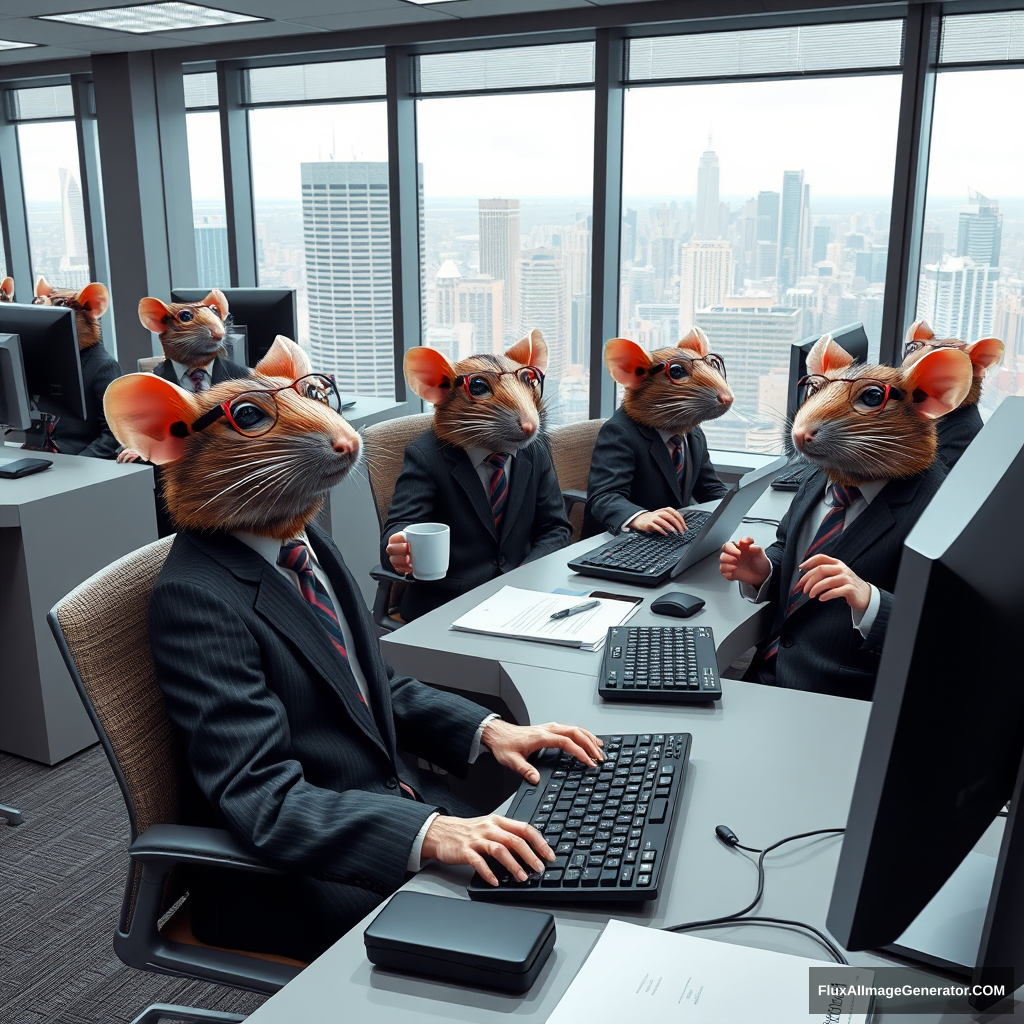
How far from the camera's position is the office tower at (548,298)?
4879 millimetres

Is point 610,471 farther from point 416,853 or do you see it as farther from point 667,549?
point 416,853


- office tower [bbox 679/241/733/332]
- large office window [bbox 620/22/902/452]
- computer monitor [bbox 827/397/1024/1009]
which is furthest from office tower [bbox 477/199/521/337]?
computer monitor [bbox 827/397/1024/1009]

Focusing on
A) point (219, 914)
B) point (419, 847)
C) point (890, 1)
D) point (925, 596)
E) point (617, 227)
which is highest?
point (890, 1)

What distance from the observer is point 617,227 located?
4727 mm

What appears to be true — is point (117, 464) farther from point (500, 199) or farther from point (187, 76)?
point (187, 76)

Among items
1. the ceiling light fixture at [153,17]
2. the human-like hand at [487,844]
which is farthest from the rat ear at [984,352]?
the ceiling light fixture at [153,17]

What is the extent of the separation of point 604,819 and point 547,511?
1661 mm

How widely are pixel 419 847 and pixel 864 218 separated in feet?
12.6

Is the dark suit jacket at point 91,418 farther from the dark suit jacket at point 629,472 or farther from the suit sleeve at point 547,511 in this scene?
the dark suit jacket at point 629,472

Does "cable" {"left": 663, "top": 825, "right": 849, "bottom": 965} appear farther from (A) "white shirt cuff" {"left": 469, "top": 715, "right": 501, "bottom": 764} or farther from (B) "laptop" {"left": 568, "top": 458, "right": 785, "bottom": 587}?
(B) "laptop" {"left": 568, "top": 458, "right": 785, "bottom": 587}

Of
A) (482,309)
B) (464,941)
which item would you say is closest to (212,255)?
(482,309)

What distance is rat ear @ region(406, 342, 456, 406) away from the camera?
2465 mm

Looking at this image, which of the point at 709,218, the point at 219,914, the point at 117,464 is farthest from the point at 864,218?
the point at 219,914

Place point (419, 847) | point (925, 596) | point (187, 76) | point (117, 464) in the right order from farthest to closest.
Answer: point (187, 76), point (117, 464), point (419, 847), point (925, 596)
